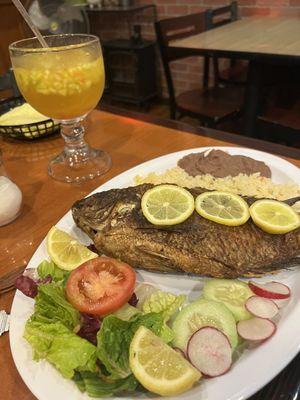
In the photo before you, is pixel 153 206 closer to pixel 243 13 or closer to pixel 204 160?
pixel 204 160

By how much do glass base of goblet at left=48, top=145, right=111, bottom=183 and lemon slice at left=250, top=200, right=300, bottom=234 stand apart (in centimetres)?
69

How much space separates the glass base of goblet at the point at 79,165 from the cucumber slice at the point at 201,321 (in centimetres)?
78

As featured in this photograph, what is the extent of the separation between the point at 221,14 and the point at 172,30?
794 mm

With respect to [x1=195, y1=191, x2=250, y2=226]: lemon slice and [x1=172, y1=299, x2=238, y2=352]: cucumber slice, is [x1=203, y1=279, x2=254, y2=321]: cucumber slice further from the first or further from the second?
[x1=195, y1=191, x2=250, y2=226]: lemon slice

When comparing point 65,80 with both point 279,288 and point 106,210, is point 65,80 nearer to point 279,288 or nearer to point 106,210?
point 106,210

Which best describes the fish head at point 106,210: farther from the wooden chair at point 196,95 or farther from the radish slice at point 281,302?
the wooden chair at point 196,95

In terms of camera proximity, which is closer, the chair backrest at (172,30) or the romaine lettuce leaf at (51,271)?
the romaine lettuce leaf at (51,271)

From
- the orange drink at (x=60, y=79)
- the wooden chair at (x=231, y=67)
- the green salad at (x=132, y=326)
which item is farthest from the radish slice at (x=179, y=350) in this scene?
the wooden chair at (x=231, y=67)

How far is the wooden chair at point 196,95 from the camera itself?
2707 millimetres

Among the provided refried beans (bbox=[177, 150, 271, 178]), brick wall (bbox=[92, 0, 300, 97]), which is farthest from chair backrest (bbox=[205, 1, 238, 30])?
refried beans (bbox=[177, 150, 271, 178])

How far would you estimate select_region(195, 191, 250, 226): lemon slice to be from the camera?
961mm

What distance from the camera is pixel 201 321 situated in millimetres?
778

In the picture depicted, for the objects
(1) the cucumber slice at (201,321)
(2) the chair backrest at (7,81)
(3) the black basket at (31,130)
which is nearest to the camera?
(1) the cucumber slice at (201,321)

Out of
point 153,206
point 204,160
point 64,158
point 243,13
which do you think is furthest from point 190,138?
point 243,13
